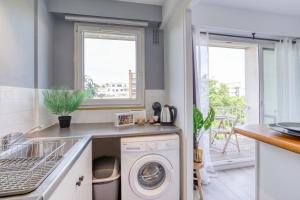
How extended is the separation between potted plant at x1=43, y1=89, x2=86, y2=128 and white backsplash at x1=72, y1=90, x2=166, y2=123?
0.26 meters

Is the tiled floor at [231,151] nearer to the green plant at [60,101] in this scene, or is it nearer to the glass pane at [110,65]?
the glass pane at [110,65]

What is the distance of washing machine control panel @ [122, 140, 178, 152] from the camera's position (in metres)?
1.70

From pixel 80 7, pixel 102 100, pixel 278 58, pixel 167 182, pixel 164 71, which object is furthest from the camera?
pixel 278 58

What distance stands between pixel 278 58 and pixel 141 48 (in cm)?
248

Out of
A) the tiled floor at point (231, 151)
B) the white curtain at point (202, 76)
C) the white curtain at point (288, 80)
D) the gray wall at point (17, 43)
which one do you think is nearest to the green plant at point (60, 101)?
the gray wall at point (17, 43)

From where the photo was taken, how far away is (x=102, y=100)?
2393 mm

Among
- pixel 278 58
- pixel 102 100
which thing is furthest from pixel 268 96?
pixel 102 100

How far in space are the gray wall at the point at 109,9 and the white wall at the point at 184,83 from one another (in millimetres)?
283

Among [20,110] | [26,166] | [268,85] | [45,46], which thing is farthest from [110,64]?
[268,85]

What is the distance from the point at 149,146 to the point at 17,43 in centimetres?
148

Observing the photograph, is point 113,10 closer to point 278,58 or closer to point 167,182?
point 167,182

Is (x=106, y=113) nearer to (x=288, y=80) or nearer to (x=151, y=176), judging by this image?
(x=151, y=176)

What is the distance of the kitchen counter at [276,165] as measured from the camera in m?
0.81

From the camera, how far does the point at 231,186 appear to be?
7.64ft
